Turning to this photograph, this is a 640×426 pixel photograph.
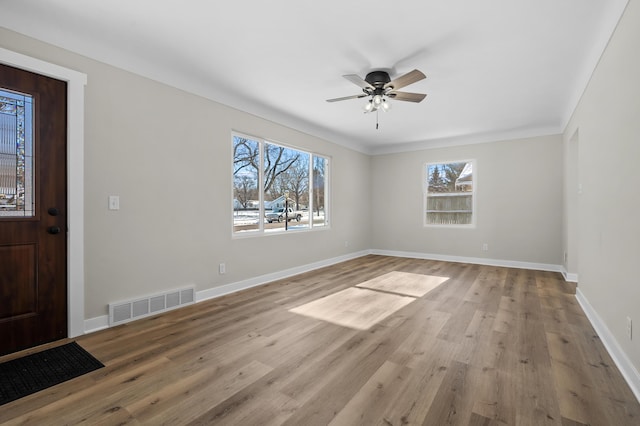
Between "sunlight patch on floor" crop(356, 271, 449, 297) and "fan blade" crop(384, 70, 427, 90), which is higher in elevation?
"fan blade" crop(384, 70, 427, 90)

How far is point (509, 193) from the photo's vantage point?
5.79 m

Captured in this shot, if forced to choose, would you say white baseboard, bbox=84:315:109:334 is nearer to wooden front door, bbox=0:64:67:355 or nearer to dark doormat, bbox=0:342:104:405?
wooden front door, bbox=0:64:67:355

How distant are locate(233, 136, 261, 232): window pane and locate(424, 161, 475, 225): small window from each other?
393 cm

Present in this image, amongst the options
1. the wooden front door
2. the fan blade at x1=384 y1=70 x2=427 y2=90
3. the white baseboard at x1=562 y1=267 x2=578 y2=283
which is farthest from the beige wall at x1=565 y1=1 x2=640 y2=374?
the wooden front door

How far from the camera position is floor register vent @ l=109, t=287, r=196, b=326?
286 centimetres

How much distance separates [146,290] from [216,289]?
0.85 metres

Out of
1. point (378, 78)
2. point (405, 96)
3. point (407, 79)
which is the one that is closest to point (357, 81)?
point (378, 78)

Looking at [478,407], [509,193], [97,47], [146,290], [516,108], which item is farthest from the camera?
[509,193]

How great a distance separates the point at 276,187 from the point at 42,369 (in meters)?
3.38

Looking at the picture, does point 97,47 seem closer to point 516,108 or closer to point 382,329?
point 382,329

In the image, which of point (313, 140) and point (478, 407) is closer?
point (478, 407)

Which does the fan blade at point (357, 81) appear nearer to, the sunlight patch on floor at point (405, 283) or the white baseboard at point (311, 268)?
the sunlight patch on floor at point (405, 283)

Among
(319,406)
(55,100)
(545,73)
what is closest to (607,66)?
(545,73)

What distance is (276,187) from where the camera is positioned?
193 inches
